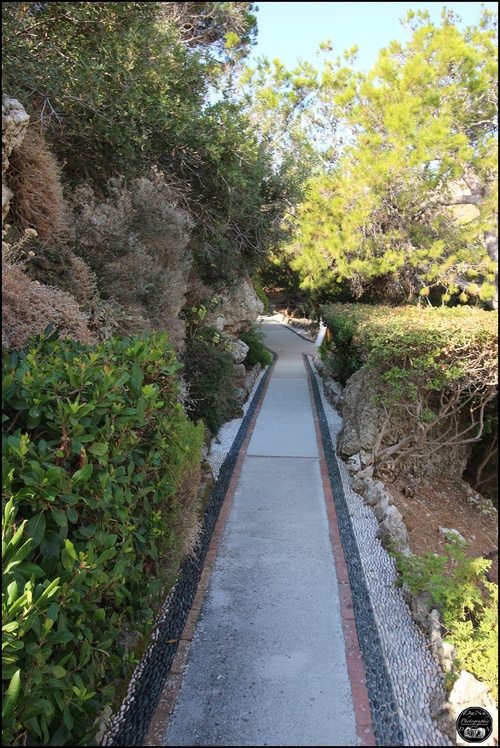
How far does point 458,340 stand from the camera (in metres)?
4.77

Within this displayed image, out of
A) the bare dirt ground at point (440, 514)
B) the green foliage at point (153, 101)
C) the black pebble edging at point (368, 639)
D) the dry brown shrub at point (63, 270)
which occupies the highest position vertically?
the green foliage at point (153, 101)

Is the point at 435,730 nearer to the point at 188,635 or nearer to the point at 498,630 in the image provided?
the point at 498,630

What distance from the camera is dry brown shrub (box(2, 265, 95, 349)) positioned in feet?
9.64

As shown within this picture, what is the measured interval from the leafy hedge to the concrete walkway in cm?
42

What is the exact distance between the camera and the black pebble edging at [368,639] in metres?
1.43

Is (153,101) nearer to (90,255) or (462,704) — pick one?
(90,255)

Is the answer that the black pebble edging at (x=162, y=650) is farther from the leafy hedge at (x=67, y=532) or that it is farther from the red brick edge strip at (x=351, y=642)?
the red brick edge strip at (x=351, y=642)

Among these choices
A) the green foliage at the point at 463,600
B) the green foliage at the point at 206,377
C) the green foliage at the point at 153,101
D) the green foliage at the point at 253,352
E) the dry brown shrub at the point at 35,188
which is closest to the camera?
the green foliage at the point at 463,600

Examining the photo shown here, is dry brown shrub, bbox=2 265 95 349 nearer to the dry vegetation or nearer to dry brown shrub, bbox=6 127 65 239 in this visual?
the dry vegetation

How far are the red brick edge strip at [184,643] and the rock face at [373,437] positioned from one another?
4.88 feet

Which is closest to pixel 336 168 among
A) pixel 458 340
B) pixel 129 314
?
pixel 458 340

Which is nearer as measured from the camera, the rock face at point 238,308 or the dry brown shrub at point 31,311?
the dry brown shrub at point 31,311

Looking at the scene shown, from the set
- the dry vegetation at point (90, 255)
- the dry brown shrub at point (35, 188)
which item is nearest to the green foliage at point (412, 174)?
the dry vegetation at point (90, 255)

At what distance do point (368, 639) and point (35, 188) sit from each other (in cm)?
410
